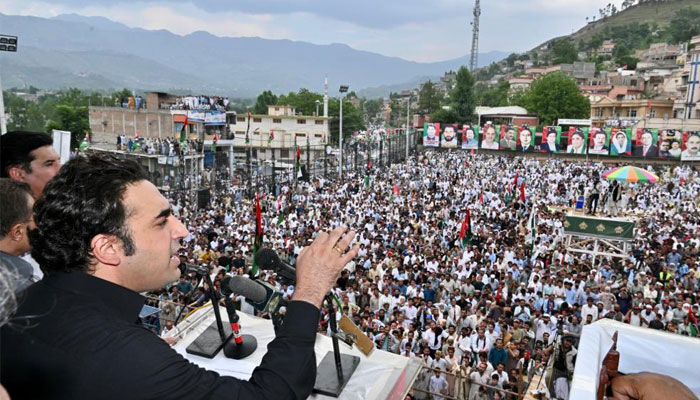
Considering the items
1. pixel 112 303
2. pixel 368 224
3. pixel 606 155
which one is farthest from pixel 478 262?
pixel 606 155

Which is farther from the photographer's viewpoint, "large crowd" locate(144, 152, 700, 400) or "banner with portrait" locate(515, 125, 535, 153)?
"banner with portrait" locate(515, 125, 535, 153)

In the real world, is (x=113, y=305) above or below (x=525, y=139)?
below

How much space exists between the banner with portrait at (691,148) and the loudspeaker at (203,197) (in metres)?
32.1

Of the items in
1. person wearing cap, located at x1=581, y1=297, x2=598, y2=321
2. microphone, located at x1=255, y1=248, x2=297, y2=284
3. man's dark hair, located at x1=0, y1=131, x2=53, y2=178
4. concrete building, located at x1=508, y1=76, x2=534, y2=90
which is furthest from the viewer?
concrete building, located at x1=508, y1=76, x2=534, y2=90

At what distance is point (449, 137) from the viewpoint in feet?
135

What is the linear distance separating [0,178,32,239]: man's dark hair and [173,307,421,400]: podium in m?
1.19

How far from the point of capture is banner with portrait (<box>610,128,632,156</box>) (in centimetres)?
3581

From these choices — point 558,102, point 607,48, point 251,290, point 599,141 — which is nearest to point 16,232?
point 251,290

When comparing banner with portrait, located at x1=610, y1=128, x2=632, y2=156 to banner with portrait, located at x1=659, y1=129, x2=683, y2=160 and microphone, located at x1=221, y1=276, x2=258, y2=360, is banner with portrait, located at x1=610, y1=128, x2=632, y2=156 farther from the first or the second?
microphone, located at x1=221, y1=276, x2=258, y2=360

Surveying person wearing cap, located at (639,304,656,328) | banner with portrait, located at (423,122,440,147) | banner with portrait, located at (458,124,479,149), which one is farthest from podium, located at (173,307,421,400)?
banner with portrait, located at (423,122,440,147)

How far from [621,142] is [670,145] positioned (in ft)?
10.2

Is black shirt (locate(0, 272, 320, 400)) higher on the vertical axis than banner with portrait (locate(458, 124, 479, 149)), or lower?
lower

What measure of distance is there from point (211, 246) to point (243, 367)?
36.5 ft

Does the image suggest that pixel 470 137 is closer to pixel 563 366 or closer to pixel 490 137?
pixel 490 137
